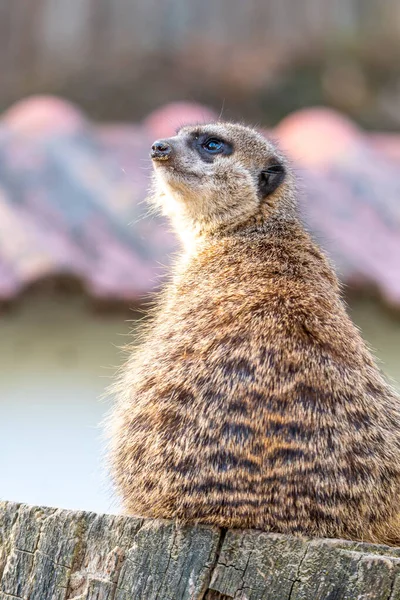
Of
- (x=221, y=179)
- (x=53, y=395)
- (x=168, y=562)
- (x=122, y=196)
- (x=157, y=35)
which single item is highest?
(x=157, y=35)

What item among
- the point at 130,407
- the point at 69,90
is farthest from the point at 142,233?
the point at 130,407

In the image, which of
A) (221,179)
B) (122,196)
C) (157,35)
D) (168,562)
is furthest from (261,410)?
(157,35)

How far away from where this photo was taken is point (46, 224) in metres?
3.48

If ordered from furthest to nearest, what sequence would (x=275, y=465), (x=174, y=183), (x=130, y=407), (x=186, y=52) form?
(x=186, y=52), (x=174, y=183), (x=130, y=407), (x=275, y=465)

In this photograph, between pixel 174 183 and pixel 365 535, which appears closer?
pixel 365 535

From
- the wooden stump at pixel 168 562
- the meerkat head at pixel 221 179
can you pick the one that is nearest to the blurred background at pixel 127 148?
the meerkat head at pixel 221 179

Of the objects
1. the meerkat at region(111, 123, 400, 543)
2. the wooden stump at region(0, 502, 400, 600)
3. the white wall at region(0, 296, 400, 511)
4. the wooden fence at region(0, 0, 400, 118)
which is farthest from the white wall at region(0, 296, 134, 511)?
the wooden stump at region(0, 502, 400, 600)

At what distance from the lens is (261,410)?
1754mm

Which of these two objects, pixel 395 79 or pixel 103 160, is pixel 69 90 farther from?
pixel 395 79

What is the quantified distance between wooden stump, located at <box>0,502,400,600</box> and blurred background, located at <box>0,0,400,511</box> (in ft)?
5.32

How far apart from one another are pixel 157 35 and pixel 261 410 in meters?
2.29

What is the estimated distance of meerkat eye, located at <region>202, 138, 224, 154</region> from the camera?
2.56 metres

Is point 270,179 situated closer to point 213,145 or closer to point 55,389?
point 213,145

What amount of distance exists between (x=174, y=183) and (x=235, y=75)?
134 cm
